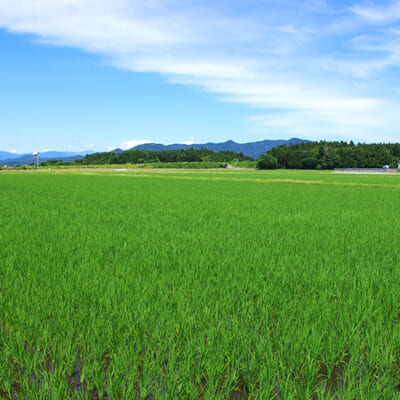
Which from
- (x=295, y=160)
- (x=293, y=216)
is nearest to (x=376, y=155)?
(x=295, y=160)

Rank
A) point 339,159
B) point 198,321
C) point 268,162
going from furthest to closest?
point 339,159, point 268,162, point 198,321

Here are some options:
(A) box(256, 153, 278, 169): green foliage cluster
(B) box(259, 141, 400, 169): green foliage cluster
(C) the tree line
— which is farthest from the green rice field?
(C) the tree line

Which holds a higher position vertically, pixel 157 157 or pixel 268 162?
pixel 157 157

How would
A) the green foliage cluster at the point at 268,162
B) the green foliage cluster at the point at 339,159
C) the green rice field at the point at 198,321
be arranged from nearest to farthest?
the green rice field at the point at 198,321 → the green foliage cluster at the point at 268,162 → the green foliage cluster at the point at 339,159

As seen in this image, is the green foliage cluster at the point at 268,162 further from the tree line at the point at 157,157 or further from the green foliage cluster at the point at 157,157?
the green foliage cluster at the point at 157,157

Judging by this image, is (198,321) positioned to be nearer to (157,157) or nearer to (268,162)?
(268,162)

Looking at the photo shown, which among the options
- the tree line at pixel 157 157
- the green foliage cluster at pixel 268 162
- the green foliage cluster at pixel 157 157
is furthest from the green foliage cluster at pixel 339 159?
the green foliage cluster at pixel 157 157

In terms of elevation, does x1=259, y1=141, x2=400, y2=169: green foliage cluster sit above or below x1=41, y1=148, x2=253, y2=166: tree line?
below

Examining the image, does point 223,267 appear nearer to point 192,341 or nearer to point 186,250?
point 186,250

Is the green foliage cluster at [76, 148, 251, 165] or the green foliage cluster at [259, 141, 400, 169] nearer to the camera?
the green foliage cluster at [259, 141, 400, 169]

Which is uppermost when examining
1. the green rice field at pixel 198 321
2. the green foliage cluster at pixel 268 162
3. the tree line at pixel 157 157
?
the tree line at pixel 157 157

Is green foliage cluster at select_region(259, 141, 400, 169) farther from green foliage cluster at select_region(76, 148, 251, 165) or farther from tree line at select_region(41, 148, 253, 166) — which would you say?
green foliage cluster at select_region(76, 148, 251, 165)

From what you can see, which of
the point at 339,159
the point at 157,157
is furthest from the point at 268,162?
the point at 157,157

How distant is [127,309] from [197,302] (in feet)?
2.29
